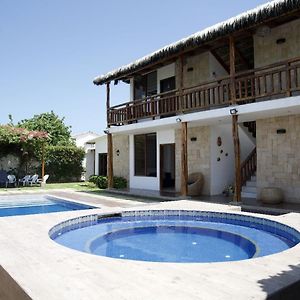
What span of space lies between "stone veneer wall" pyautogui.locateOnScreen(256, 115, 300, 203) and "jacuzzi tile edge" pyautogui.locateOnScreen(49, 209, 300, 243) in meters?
3.55

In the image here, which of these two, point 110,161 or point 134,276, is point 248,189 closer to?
point 110,161

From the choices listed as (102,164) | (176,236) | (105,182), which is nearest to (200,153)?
(105,182)

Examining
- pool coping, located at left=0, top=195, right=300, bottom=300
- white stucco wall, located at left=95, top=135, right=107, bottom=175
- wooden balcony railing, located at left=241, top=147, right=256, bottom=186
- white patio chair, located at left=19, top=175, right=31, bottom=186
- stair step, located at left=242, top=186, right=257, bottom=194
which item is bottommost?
pool coping, located at left=0, top=195, right=300, bottom=300

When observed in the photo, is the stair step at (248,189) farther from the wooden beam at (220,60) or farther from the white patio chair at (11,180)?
the white patio chair at (11,180)

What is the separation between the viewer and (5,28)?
16.1 metres

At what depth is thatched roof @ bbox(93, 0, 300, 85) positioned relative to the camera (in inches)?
357

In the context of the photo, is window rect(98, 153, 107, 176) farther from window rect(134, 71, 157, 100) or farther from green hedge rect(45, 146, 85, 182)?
window rect(134, 71, 157, 100)

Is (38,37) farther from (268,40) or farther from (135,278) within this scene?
(135,278)

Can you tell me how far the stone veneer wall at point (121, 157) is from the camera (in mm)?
18297

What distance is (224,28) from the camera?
10422mm

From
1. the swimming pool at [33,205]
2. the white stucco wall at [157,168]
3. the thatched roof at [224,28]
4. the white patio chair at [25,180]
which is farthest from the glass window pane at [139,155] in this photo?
the white patio chair at [25,180]

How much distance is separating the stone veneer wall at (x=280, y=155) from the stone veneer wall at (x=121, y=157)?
8312 millimetres

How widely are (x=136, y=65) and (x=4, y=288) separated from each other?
11.9 m

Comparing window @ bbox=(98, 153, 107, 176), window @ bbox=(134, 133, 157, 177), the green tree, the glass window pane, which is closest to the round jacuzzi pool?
window @ bbox=(134, 133, 157, 177)
